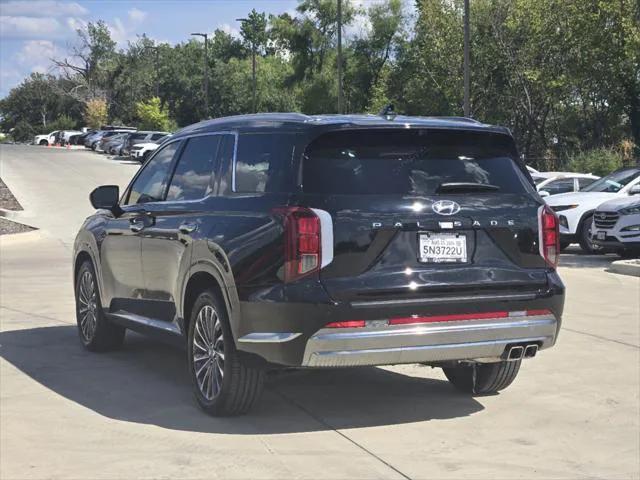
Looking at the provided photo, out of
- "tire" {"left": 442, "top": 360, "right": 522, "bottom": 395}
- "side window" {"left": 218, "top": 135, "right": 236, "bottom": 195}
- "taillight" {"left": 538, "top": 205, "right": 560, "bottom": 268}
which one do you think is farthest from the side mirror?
"taillight" {"left": 538, "top": 205, "right": 560, "bottom": 268}

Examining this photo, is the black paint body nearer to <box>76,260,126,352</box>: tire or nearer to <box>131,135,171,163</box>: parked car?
<box>76,260,126,352</box>: tire

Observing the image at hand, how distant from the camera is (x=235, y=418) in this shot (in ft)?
21.4

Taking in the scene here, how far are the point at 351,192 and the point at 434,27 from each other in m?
44.2

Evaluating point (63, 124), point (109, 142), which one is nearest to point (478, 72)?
point (109, 142)

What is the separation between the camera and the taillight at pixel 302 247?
5.76m

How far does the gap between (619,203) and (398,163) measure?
39.6 ft

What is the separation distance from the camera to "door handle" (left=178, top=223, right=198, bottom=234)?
671 cm

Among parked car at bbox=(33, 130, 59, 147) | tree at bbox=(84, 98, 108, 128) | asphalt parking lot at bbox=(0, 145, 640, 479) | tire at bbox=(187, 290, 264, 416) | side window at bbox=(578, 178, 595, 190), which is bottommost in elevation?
asphalt parking lot at bbox=(0, 145, 640, 479)

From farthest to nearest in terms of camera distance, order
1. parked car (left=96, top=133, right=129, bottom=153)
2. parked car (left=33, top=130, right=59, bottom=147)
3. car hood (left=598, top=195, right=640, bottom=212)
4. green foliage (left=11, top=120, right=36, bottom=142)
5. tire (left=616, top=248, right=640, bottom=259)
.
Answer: green foliage (left=11, top=120, right=36, bottom=142) < parked car (left=33, top=130, right=59, bottom=147) < parked car (left=96, top=133, right=129, bottom=153) < tire (left=616, top=248, right=640, bottom=259) < car hood (left=598, top=195, right=640, bottom=212)

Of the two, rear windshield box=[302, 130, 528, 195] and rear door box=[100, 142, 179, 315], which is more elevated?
rear windshield box=[302, 130, 528, 195]

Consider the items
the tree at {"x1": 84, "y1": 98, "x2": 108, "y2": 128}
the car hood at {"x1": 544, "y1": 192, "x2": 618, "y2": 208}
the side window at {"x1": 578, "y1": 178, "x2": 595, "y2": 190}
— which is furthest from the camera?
the tree at {"x1": 84, "y1": 98, "x2": 108, "y2": 128}

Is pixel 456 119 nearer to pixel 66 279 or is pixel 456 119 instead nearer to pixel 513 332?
pixel 513 332

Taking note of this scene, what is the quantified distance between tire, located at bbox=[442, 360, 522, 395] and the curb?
8.34 meters

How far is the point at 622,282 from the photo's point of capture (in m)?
14.3
